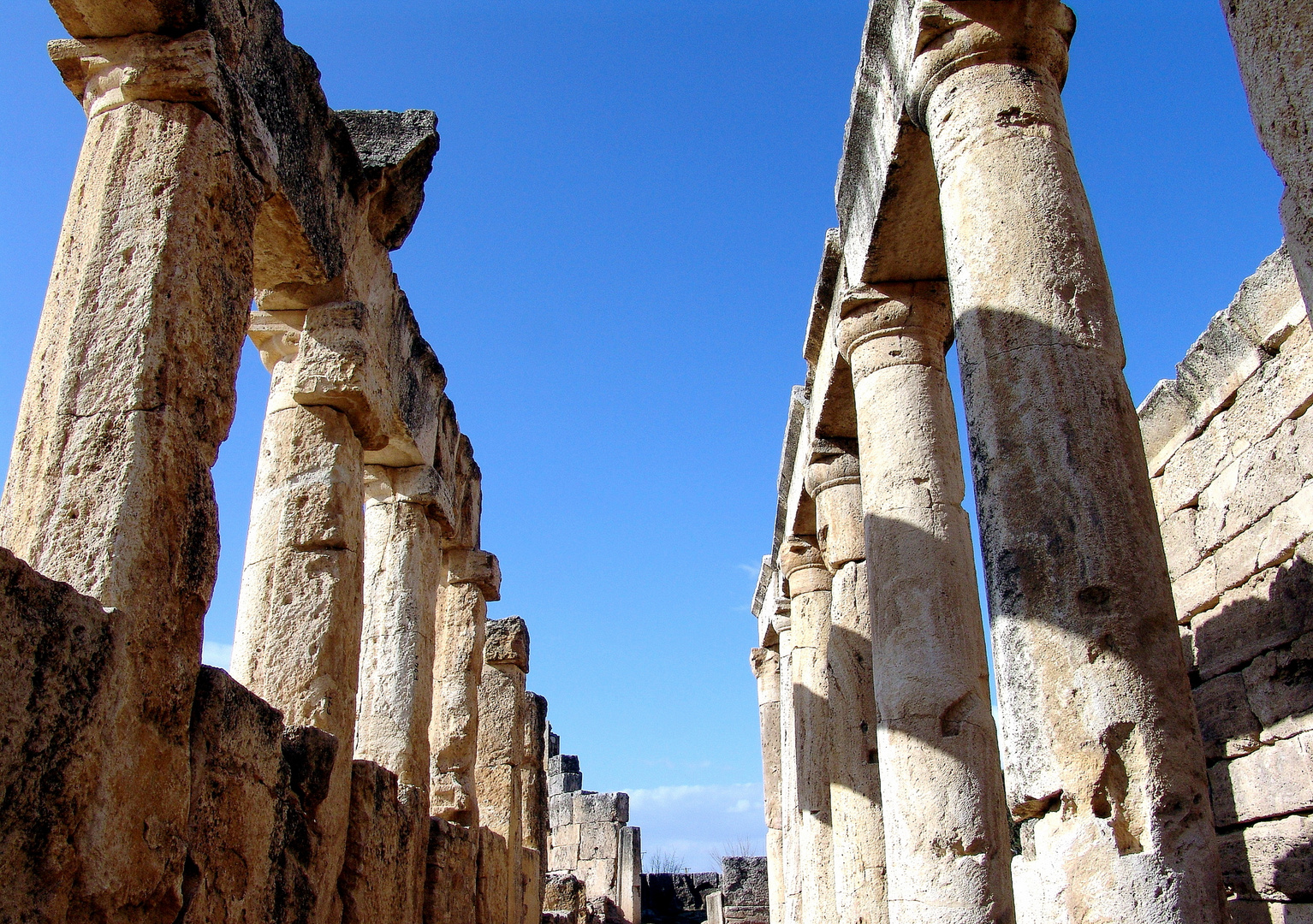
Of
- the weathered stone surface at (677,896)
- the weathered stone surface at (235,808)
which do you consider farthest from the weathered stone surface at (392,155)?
the weathered stone surface at (677,896)

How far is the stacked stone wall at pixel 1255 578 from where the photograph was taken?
7180mm

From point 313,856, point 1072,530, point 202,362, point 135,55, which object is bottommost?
point 313,856

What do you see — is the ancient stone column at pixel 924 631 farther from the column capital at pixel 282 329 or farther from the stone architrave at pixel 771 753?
the stone architrave at pixel 771 753

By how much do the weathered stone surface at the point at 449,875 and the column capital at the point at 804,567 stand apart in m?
5.67

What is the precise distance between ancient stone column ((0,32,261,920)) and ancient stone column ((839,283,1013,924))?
169 inches

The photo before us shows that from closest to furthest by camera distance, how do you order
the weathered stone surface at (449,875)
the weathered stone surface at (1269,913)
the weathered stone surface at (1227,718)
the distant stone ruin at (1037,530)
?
the distant stone ruin at (1037,530) → the weathered stone surface at (1269,913) → the weathered stone surface at (1227,718) → the weathered stone surface at (449,875)

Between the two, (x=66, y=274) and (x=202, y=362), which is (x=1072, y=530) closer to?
(x=202, y=362)

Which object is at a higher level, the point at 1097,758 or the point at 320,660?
the point at 320,660

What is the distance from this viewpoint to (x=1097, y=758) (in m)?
4.31

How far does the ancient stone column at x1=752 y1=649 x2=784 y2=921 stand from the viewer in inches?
690

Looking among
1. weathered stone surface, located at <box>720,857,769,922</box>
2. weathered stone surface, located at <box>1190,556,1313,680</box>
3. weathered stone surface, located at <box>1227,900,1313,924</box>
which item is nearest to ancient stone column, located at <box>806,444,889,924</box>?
weathered stone surface, located at <box>1190,556,1313,680</box>

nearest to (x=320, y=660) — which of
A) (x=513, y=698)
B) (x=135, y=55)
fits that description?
(x=135, y=55)

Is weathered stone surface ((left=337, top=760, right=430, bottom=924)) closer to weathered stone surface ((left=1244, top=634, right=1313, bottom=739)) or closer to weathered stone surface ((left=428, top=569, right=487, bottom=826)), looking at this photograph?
weathered stone surface ((left=428, top=569, right=487, bottom=826))

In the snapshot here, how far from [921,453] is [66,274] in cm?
548
